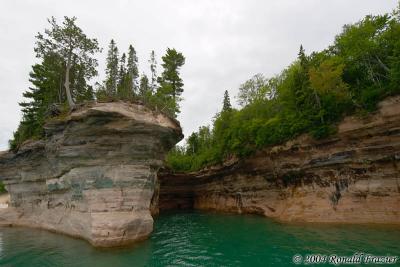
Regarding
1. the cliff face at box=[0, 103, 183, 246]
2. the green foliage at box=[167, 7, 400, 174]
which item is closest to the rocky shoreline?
the cliff face at box=[0, 103, 183, 246]

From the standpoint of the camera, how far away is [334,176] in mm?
20094

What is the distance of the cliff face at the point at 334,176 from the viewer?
1759 centimetres

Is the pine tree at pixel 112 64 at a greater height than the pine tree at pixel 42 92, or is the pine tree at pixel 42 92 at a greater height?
the pine tree at pixel 112 64

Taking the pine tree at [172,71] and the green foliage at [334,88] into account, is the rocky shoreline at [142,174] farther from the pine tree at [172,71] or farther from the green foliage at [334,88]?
the pine tree at [172,71]

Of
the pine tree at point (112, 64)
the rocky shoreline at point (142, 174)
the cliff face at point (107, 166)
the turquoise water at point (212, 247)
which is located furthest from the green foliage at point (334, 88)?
the pine tree at point (112, 64)

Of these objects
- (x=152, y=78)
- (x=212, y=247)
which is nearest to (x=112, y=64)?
(x=152, y=78)

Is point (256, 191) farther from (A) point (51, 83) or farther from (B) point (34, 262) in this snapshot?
(A) point (51, 83)

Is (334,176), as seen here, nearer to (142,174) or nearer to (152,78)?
(142,174)

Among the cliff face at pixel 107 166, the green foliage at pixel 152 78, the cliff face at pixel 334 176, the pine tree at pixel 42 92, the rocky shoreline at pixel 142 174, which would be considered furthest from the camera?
the green foliage at pixel 152 78

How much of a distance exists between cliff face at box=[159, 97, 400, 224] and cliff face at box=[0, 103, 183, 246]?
1168 cm

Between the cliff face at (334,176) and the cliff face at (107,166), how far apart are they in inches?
460

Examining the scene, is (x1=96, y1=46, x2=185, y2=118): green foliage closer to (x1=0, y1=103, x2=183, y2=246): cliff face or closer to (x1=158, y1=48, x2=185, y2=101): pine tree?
(x1=158, y1=48, x2=185, y2=101): pine tree

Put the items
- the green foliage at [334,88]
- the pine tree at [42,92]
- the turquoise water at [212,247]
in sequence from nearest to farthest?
the turquoise water at [212,247] < the green foliage at [334,88] < the pine tree at [42,92]

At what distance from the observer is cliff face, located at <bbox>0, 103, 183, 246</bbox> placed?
13.9 metres
